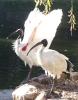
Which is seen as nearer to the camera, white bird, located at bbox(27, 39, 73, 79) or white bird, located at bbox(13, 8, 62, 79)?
white bird, located at bbox(27, 39, 73, 79)

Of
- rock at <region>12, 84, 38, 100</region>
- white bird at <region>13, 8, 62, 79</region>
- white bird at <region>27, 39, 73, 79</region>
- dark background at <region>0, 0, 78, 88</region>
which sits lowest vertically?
rock at <region>12, 84, 38, 100</region>

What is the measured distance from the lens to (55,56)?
38.0 feet

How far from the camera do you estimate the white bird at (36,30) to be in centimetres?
1224

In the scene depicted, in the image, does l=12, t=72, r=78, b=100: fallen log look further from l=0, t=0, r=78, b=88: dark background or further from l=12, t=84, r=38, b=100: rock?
l=0, t=0, r=78, b=88: dark background

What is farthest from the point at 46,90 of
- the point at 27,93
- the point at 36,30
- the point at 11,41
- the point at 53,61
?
the point at 11,41

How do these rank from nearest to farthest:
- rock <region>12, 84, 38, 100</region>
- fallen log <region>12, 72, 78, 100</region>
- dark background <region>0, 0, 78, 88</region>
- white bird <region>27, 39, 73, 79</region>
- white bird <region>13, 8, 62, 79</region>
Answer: fallen log <region>12, 72, 78, 100</region>
rock <region>12, 84, 38, 100</region>
white bird <region>27, 39, 73, 79</region>
white bird <region>13, 8, 62, 79</region>
dark background <region>0, 0, 78, 88</region>

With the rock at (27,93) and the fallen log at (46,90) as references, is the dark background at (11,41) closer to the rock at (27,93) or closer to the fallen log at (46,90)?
the fallen log at (46,90)

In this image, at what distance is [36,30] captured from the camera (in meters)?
12.9

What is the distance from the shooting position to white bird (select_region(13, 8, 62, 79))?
40.2 feet

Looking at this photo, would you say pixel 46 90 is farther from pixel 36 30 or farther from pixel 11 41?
pixel 11 41

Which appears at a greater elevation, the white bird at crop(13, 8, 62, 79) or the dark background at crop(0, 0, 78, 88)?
the dark background at crop(0, 0, 78, 88)

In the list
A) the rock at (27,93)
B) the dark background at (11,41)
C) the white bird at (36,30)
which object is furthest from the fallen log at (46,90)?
the dark background at (11,41)

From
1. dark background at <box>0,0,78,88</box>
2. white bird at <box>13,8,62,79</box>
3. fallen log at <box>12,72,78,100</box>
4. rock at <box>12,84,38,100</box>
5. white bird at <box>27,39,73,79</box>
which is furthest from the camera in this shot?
dark background at <box>0,0,78,88</box>

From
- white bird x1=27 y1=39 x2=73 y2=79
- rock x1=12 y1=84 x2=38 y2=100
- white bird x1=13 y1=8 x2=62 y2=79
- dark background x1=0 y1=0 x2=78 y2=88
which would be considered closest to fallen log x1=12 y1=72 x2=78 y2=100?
rock x1=12 y1=84 x2=38 y2=100
